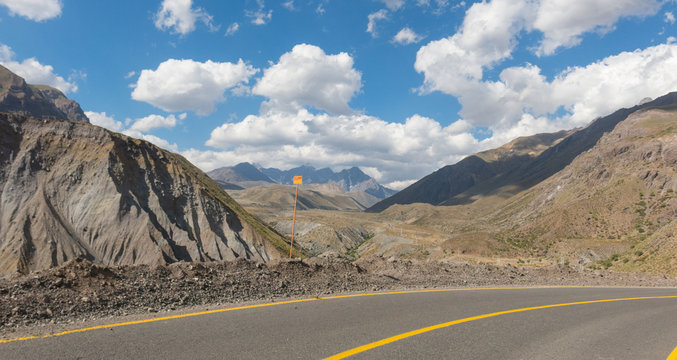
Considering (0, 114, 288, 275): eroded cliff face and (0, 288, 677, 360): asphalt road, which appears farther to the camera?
(0, 114, 288, 275): eroded cliff face

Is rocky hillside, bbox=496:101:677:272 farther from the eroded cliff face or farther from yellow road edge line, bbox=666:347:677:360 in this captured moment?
the eroded cliff face

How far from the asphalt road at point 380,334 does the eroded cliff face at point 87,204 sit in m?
34.1

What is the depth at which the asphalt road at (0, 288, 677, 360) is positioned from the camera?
5785 millimetres

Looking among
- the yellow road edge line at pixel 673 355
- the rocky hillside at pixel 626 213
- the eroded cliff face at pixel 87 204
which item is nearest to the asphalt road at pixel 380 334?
the yellow road edge line at pixel 673 355

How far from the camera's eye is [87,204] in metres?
39.5

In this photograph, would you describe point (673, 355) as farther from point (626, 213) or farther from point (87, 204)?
point (626, 213)

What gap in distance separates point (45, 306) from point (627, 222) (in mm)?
86968

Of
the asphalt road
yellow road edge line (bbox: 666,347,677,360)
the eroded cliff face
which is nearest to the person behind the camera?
the asphalt road

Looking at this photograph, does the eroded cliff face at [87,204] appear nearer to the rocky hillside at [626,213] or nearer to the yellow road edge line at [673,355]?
the yellow road edge line at [673,355]

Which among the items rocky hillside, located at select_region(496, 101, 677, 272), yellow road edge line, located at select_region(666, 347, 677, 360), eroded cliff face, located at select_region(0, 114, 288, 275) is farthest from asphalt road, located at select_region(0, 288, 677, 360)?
eroded cliff face, located at select_region(0, 114, 288, 275)

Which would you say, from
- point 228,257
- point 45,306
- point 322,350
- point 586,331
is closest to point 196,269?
point 45,306

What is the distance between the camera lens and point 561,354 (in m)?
6.74

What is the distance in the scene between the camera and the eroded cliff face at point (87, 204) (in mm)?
33688

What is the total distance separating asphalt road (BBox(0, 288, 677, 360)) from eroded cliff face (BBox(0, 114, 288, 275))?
34106 millimetres
